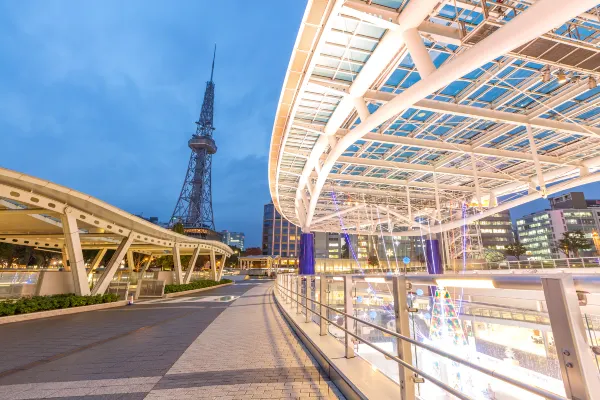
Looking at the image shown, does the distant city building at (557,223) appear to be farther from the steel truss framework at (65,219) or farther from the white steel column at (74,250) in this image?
the white steel column at (74,250)

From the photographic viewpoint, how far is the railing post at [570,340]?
50.9 inches

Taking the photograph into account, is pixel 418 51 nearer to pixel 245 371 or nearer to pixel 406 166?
pixel 245 371

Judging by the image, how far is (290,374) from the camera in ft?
15.0

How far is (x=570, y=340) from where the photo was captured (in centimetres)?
136

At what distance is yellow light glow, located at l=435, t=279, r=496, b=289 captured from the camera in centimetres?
181

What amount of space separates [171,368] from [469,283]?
16.3ft

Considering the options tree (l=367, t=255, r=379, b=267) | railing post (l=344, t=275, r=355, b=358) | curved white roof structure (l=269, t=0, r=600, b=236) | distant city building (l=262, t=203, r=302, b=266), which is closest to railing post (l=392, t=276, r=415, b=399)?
railing post (l=344, t=275, r=355, b=358)

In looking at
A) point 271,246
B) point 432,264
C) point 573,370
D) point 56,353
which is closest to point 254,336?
point 56,353

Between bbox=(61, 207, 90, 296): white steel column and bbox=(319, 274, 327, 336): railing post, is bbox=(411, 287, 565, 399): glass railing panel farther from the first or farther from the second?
bbox=(61, 207, 90, 296): white steel column

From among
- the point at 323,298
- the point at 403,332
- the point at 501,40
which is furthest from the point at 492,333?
the point at 501,40

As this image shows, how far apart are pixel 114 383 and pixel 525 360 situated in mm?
5397

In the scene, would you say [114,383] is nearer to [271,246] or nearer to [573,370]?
[573,370]

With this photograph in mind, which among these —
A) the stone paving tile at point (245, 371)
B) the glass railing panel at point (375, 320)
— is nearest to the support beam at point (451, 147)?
the glass railing panel at point (375, 320)

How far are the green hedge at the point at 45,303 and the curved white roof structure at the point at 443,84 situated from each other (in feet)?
39.7
